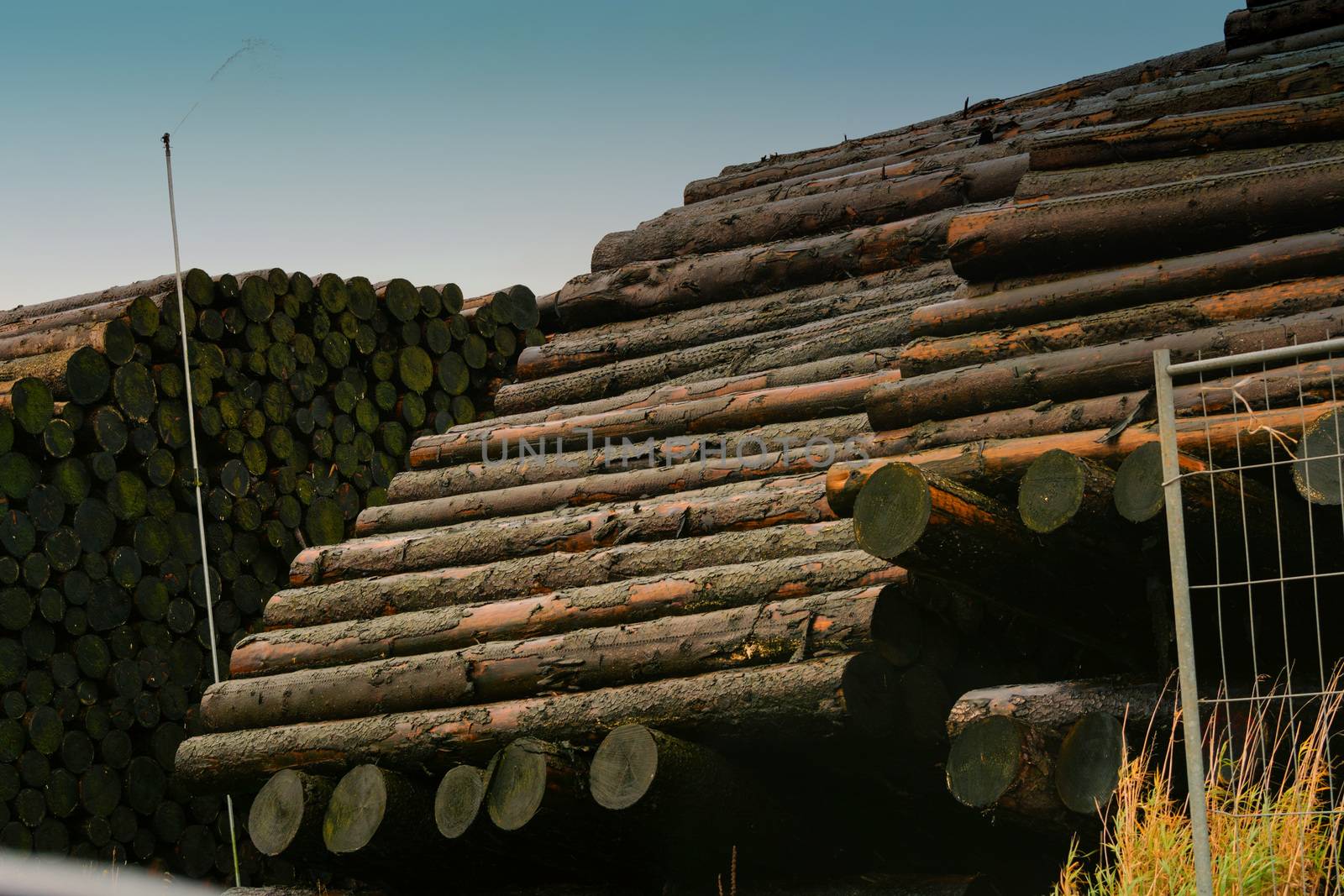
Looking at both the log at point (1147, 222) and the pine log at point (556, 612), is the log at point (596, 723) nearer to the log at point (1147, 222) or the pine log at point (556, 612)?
the pine log at point (556, 612)

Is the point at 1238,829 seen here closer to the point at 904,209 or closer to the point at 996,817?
the point at 996,817

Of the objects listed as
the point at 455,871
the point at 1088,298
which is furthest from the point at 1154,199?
the point at 455,871

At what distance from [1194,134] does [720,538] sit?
3042 millimetres

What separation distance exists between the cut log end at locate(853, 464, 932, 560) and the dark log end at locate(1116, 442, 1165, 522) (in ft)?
2.10

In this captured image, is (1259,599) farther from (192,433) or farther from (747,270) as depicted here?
(192,433)

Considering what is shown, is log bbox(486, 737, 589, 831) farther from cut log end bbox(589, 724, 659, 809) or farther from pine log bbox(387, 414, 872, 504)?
pine log bbox(387, 414, 872, 504)

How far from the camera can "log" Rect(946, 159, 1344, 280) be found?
646 centimetres

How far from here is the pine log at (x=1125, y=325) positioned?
6.12 m

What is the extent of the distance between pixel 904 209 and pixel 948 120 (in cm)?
270

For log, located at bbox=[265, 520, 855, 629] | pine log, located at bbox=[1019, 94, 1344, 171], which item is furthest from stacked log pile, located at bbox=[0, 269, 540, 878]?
pine log, located at bbox=[1019, 94, 1344, 171]

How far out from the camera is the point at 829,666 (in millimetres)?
5832

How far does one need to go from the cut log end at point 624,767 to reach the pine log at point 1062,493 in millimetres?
1790

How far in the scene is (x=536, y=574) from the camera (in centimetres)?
743

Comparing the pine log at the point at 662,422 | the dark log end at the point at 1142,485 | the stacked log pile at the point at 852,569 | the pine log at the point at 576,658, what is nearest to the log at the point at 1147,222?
the stacked log pile at the point at 852,569
